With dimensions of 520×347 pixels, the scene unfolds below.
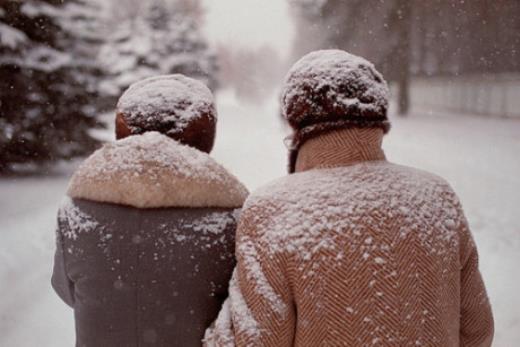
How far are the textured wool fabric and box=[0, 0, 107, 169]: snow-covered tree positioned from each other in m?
11.8

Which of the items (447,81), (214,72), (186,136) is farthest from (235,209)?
(214,72)

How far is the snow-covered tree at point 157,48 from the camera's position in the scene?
3153cm

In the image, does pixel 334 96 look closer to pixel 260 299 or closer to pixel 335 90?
pixel 335 90

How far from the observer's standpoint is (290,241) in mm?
1607

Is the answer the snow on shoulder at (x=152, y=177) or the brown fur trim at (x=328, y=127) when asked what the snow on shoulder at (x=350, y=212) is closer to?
the brown fur trim at (x=328, y=127)

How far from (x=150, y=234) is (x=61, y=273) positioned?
1.49 ft

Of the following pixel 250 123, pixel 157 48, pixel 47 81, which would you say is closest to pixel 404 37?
pixel 250 123

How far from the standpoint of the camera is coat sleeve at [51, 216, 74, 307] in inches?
80.4

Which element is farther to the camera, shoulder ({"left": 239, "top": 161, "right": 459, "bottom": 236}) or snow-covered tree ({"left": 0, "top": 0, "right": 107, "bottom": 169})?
snow-covered tree ({"left": 0, "top": 0, "right": 107, "bottom": 169})

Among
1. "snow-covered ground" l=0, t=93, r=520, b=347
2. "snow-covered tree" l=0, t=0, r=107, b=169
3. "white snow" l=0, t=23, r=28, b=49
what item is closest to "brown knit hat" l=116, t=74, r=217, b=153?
"snow-covered ground" l=0, t=93, r=520, b=347

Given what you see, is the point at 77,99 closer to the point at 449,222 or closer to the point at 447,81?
the point at 449,222

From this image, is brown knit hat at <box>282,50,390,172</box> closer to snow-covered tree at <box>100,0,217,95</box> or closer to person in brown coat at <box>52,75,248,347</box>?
person in brown coat at <box>52,75,248,347</box>

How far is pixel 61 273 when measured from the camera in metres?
2.07

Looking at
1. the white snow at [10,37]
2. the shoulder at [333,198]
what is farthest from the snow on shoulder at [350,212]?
the white snow at [10,37]
